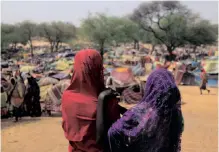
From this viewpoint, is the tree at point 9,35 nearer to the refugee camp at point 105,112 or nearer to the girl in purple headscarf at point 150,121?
the refugee camp at point 105,112

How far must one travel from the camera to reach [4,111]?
874cm

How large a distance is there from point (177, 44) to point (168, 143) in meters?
36.3

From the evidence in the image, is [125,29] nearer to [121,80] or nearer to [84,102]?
[121,80]

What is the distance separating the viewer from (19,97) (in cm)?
827

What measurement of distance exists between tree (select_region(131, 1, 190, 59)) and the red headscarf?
34.4m

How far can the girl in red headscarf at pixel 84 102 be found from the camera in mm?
2141

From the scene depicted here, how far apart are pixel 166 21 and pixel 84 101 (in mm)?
37636

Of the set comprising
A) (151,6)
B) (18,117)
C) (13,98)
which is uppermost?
(151,6)

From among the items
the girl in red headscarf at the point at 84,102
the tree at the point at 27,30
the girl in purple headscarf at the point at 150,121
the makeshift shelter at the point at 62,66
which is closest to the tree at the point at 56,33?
the tree at the point at 27,30

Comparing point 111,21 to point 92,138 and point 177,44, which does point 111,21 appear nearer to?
point 177,44

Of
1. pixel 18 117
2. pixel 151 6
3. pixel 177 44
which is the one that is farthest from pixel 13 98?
pixel 151 6

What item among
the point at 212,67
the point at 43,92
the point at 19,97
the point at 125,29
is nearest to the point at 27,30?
the point at 125,29

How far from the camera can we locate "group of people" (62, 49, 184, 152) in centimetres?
199

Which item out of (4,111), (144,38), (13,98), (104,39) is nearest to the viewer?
(13,98)
